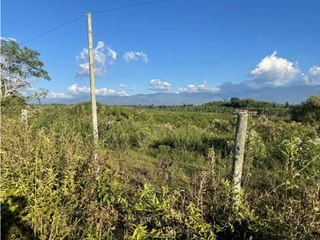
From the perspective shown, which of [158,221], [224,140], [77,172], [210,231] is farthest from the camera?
[224,140]

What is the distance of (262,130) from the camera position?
10727mm

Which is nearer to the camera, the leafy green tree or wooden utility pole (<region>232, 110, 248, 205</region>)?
wooden utility pole (<region>232, 110, 248, 205</region>)

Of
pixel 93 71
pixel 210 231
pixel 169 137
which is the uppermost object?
pixel 93 71

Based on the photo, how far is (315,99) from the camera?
21.1 m

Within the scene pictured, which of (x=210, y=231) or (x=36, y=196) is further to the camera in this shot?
(x=36, y=196)

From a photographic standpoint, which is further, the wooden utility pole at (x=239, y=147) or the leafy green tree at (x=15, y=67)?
the leafy green tree at (x=15, y=67)

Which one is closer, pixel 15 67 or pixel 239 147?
pixel 239 147

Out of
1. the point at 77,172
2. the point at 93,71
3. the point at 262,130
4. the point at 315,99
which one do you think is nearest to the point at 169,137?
the point at 262,130

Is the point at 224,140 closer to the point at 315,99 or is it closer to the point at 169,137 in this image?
the point at 169,137

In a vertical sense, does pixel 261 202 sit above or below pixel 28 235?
above

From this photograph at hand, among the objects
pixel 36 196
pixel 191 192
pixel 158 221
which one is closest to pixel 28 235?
pixel 36 196

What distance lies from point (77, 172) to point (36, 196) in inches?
22.7

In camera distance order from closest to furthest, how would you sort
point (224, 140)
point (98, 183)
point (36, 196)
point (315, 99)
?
point (36, 196) < point (98, 183) < point (224, 140) < point (315, 99)

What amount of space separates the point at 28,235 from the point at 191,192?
161cm
